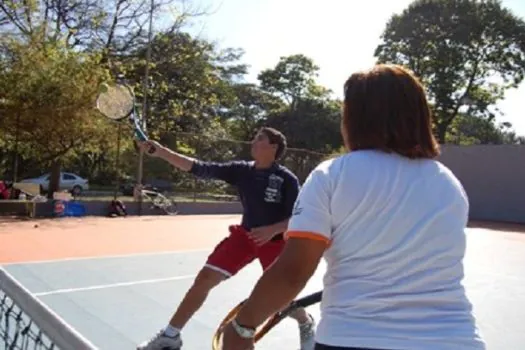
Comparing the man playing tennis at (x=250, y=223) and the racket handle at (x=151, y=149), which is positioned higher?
the racket handle at (x=151, y=149)

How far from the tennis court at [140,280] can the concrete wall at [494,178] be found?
32.3 feet

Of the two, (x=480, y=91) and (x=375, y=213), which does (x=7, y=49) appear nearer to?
(x=375, y=213)

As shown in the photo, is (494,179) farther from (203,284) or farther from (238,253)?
(203,284)

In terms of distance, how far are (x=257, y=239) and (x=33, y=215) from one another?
10802 millimetres

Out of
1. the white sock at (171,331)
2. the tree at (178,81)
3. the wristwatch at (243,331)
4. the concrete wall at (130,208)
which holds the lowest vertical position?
the concrete wall at (130,208)

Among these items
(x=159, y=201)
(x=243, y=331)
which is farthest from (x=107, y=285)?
(x=159, y=201)

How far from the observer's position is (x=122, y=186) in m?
15.8

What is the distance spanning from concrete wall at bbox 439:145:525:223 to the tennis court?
32.3 feet

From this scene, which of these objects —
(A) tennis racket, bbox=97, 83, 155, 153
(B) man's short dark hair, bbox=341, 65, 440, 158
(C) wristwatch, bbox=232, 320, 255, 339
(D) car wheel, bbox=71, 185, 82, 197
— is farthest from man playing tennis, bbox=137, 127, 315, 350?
(D) car wheel, bbox=71, 185, 82, 197

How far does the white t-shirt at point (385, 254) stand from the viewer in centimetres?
138

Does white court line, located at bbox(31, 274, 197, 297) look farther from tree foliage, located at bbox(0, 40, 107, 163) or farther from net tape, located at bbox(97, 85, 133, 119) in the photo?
tree foliage, located at bbox(0, 40, 107, 163)

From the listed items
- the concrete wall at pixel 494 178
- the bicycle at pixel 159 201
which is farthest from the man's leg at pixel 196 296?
the concrete wall at pixel 494 178

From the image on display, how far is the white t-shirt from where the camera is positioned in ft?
4.52

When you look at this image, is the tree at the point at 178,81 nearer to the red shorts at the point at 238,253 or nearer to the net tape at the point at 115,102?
the net tape at the point at 115,102
